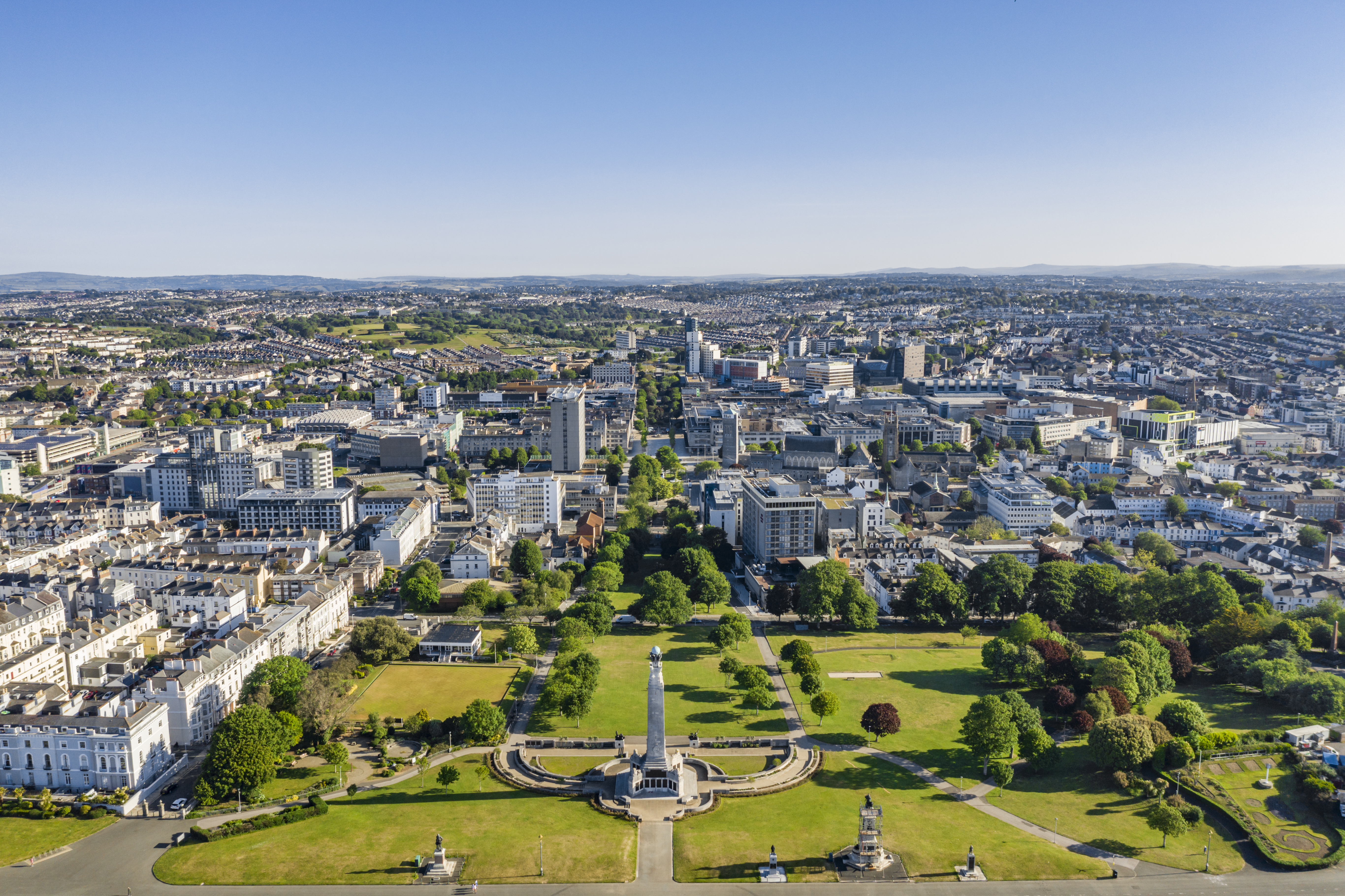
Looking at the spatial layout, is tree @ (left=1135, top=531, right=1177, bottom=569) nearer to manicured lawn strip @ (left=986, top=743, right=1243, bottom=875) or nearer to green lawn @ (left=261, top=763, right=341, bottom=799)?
manicured lawn strip @ (left=986, top=743, right=1243, bottom=875)

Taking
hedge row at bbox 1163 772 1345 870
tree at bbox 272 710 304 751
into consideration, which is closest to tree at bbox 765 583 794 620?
hedge row at bbox 1163 772 1345 870

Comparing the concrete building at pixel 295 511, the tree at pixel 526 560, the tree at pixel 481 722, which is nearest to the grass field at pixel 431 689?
the tree at pixel 481 722

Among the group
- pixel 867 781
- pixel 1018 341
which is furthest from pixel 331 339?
pixel 867 781

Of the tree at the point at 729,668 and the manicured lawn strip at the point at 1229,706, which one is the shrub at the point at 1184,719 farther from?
the tree at the point at 729,668

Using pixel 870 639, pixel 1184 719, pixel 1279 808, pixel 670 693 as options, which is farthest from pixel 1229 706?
pixel 670 693

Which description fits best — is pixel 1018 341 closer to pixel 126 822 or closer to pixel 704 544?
pixel 704 544
